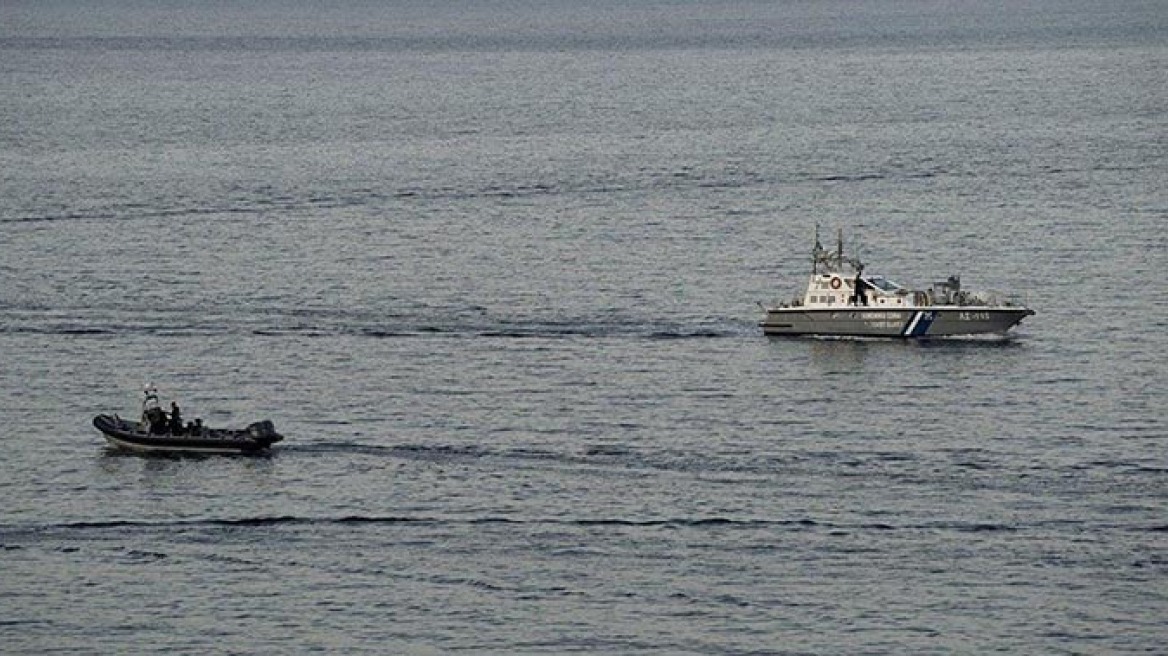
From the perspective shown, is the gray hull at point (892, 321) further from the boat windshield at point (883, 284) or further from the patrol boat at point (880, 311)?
the boat windshield at point (883, 284)

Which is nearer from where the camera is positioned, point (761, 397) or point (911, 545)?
point (911, 545)

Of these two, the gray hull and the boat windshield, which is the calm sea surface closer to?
the gray hull

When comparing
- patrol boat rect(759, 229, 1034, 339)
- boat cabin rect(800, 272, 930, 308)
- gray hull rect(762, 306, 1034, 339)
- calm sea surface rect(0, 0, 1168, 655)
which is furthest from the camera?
boat cabin rect(800, 272, 930, 308)

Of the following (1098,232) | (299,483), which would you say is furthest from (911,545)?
(1098,232)

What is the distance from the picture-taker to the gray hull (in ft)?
499

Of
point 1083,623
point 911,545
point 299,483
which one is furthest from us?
point 299,483

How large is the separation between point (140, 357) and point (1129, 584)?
203 ft

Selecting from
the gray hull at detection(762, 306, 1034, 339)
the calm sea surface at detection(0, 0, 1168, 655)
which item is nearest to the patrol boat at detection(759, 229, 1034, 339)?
the gray hull at detection(762, 306, 1034, 339)

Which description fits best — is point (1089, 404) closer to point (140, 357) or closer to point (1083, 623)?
point (1083, 623)

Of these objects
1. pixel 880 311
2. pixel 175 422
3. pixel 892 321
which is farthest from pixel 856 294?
pixel 175 422

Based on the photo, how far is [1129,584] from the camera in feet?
344

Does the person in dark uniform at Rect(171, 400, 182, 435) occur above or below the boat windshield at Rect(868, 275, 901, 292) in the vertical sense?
below

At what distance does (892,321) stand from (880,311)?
84 cm

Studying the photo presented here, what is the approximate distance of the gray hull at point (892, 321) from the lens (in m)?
152
